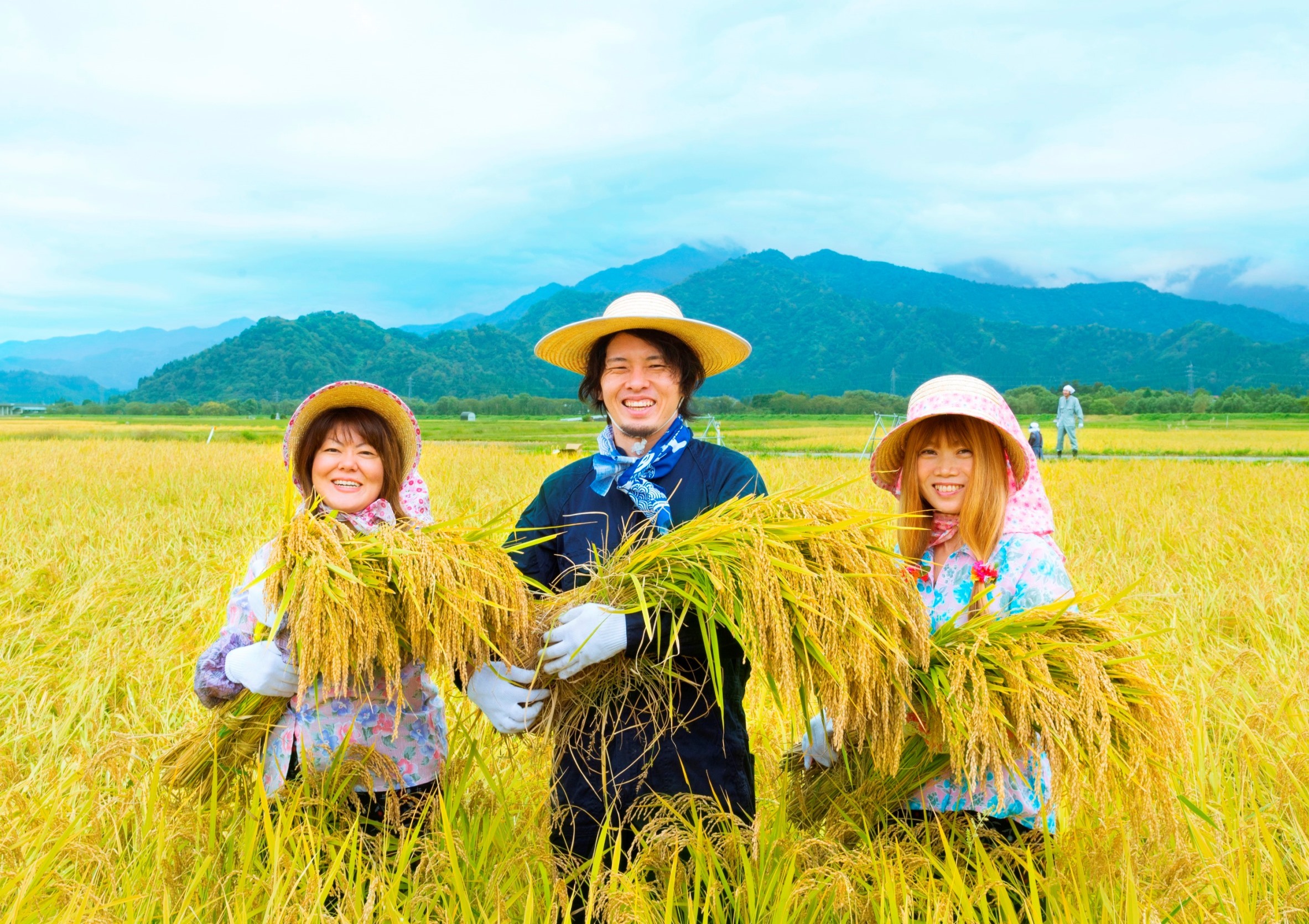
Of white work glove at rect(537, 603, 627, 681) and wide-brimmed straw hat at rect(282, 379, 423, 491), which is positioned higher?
wide-brimmed straw hat at rect(282, 379, 423, 491)

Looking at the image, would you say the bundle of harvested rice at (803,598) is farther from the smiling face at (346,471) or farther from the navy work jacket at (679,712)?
the smiling face at (346,471)

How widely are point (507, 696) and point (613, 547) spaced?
0.45 meters

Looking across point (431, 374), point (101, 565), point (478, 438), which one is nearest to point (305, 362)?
point (431, 374)

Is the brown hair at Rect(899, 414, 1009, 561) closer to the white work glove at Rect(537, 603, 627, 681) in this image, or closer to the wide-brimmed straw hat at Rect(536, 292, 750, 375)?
the wide-brimmed straw hat at Rect(536, 292, 750, 375)

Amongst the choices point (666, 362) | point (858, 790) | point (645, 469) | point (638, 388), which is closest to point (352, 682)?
point (645, 469)

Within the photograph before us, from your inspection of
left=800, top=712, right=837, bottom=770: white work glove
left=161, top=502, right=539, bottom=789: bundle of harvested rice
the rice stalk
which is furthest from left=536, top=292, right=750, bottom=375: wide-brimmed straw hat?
the rice stalk

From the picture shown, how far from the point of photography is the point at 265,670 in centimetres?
182

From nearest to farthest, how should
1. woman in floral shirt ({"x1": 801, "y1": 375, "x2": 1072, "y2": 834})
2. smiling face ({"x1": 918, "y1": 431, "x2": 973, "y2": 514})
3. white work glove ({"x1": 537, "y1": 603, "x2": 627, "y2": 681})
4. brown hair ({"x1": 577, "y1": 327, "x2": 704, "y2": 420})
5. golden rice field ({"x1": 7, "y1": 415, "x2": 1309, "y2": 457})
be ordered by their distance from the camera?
1. white work glove ({"x1": 537, "y1": 603, "x2": 627, "y2": 681})
2. woman in floral shirt ({"x1": 801, "y1": 375, "x2": 1072, "y2": 834})
3. smiling face ({"x1": 918, "y1": 431, "x2": 973, "y2": 514})
4. brown hair ({"x1": 577, "y1": 327, "x2": 704, "y2": 420})
5. golden rice field ({"x1": 7, "y1": 415, "x2": 1309, "y2": 457})

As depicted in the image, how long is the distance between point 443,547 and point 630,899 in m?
0.83

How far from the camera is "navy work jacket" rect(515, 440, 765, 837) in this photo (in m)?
1.96

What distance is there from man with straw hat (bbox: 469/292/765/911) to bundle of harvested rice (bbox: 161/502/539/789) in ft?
0.37

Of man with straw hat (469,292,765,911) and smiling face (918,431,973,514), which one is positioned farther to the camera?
smiling face (918,431,973,514)

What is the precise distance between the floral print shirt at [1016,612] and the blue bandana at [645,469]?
65 cm

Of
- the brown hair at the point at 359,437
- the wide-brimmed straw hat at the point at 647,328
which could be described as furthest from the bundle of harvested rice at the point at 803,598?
the brown hair at the point at 359,437
